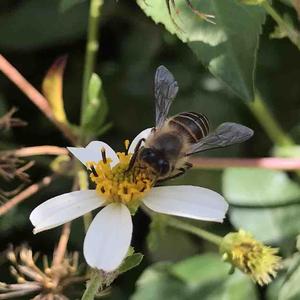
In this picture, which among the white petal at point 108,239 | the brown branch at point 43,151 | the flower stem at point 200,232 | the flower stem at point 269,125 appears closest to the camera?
the white petal at point 108,239

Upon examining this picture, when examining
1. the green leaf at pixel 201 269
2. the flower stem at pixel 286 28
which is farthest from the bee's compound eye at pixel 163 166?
the green leaf at pixel 201 269

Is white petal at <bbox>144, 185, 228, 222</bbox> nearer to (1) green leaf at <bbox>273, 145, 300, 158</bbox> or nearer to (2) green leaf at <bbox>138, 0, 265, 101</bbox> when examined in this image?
(2) green leaf at <bbox>138, 0, 265, 101</bbox>

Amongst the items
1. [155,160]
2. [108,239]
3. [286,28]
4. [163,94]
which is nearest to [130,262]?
[108,239]

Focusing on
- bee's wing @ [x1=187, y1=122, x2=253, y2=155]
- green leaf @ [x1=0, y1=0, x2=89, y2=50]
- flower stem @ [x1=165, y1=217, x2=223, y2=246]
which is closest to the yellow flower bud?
flower stem @ [x1=165, y1=217, x2=223, y2=246]

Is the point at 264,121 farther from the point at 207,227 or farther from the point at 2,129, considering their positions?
the point at 2,129

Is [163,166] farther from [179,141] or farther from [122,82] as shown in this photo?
[122,82]

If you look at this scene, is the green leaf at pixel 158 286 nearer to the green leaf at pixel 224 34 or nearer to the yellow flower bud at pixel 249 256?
the yellow flower bud at pixel 249 256

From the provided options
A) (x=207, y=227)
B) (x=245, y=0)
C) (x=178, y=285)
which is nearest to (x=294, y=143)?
(x=207, y=227)
